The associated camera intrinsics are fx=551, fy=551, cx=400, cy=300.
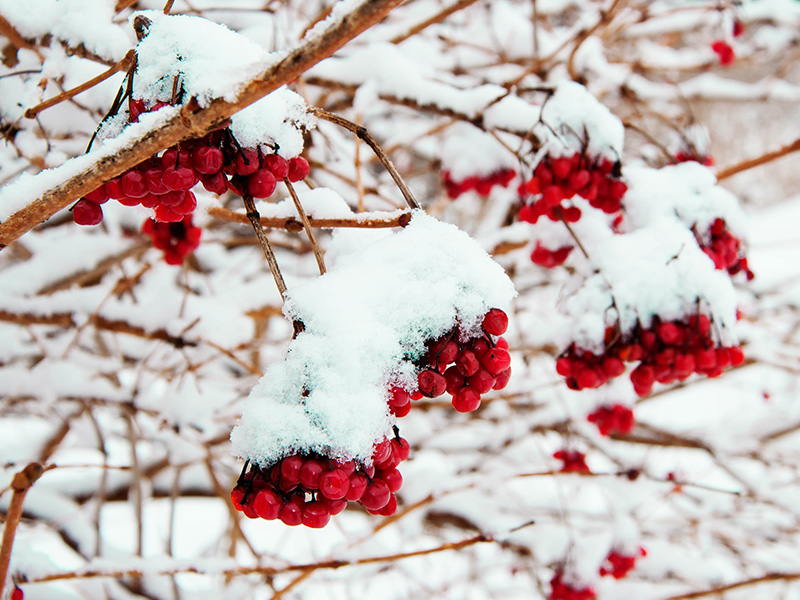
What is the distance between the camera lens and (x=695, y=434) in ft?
10.8

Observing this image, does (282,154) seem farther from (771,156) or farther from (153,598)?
(153,598)

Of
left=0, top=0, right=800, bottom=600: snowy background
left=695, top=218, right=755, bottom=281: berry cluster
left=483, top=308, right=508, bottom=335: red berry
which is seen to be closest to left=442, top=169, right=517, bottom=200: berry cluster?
left=0, top=0, right=800, bottom=600: snowy background

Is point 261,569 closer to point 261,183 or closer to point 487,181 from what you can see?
point 261,183

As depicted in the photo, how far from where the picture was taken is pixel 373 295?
767 millimetres

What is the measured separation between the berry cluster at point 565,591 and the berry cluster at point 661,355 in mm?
1162

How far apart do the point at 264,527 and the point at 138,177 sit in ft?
13.5

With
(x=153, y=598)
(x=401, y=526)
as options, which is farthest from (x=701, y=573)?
(x=153, y=598)

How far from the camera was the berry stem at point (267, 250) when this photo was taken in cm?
64

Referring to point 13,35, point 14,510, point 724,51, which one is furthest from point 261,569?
point 724,51

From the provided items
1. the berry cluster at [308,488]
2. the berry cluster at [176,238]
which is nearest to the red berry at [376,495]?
the berry cluster at [308,488]

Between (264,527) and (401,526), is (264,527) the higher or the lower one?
the lower one

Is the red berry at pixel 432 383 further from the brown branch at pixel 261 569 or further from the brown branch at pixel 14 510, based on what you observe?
the brown branch at pixel 14 510

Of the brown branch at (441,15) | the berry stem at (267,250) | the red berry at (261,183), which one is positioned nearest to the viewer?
the berry stem at (267,250)

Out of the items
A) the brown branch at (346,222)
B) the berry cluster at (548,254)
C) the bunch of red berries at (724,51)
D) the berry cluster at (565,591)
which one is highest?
the brown branch at (346,222)
